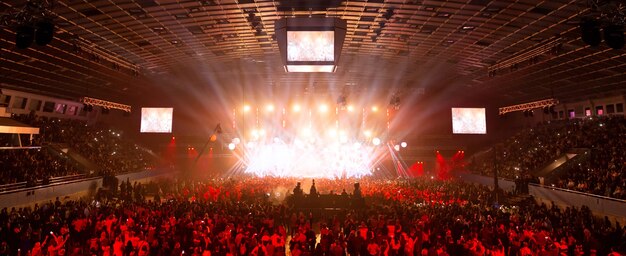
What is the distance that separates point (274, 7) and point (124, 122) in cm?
2764

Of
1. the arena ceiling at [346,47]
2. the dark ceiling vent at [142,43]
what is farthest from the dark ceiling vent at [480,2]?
the dark ceiling vent at [142,43]

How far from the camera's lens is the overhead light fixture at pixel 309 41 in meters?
13.0

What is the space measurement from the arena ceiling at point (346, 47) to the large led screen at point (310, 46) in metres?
2.92

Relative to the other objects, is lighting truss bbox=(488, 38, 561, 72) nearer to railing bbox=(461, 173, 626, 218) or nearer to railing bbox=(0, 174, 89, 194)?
railing bbox=(461, 173, 626, 218)

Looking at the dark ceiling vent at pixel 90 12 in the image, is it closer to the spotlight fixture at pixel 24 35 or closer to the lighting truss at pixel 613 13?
the spotlight fixture at pixel 24 35

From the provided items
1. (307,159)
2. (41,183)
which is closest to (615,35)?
(41,183)

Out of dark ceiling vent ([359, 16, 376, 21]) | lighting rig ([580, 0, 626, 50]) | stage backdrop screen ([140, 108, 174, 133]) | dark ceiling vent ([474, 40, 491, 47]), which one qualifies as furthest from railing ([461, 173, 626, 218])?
stage backdrop screen ([140, 108, 174, 133])

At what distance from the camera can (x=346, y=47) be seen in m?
21.6

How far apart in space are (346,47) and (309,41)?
887cm

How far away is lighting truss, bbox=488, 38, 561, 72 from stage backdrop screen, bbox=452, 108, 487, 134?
233 inches

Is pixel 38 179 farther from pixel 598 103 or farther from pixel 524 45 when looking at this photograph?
pixel 598 103

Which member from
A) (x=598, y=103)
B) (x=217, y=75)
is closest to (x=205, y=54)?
(x=217, y=75)

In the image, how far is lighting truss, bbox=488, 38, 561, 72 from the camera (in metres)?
18.3

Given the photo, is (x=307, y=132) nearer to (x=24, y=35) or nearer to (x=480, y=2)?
(x=480, y=2)
